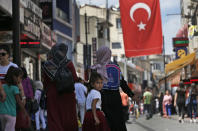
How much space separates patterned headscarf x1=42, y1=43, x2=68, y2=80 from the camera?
7.49 m

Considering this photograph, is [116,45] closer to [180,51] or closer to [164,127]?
[180,51]

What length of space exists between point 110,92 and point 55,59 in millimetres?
1334

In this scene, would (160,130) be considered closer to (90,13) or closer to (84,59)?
(84,59)

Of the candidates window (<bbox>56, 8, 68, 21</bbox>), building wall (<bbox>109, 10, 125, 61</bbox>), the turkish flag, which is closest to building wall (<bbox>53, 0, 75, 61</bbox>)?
window (<bbox>56, 8, 68, 21</bbox>)

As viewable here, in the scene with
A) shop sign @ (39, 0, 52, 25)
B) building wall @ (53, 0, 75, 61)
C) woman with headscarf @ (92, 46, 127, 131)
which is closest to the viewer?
woman with headscarf @ (92, 46, 127, 131)

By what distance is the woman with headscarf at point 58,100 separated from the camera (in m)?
7.43

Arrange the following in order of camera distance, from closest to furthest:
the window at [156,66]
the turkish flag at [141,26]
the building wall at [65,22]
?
the turkish flag at [141,26] → the building wall at [65,22] → the window at [156,66]

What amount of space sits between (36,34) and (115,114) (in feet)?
53.2

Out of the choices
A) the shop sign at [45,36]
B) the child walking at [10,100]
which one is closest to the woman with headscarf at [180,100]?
the shop sign at [45,36]

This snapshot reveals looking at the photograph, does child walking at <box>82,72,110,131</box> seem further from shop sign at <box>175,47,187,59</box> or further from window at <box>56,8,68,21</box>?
shop sign at <box>175,47,187,59</box>

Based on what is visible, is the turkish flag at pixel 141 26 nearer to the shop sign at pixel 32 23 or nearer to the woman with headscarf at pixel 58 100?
the woman with headscarf at pixel 58 100

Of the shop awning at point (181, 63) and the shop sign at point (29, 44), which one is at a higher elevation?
the shop sign at point (29, 44)

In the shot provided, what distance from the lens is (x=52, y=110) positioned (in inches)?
295

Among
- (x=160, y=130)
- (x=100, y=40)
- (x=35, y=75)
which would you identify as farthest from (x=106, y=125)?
(x=100, y=40)
